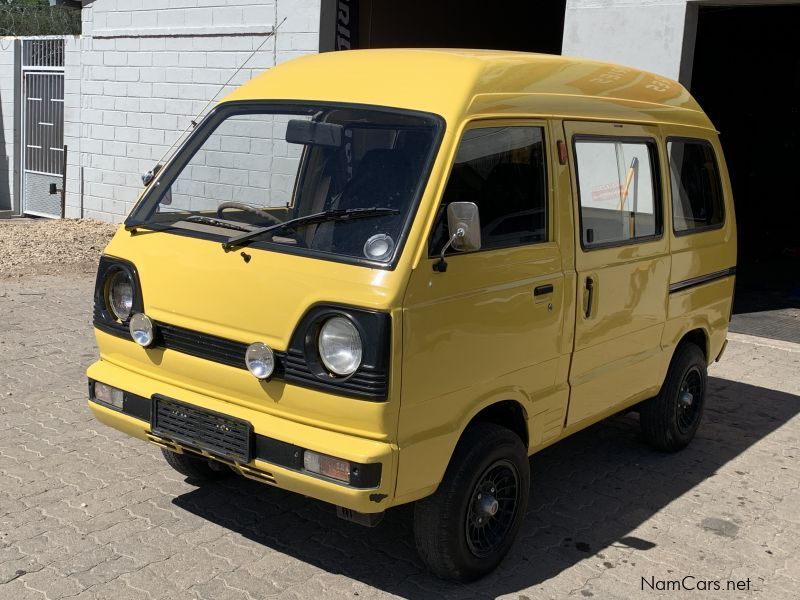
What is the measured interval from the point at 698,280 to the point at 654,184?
2.59ft

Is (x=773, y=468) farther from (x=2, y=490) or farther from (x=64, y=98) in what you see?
(x=64, y=98)

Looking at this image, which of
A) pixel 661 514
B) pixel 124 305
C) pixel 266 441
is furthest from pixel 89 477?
pixel 661 514

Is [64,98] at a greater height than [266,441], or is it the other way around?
[64,98]

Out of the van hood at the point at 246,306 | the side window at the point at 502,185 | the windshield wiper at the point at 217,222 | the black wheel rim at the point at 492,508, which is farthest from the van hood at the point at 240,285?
the black wheel rim at the point at 492,508

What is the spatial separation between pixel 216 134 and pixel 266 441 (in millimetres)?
1633

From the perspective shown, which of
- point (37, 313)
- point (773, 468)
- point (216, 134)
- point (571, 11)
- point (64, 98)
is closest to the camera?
point (216, 134)

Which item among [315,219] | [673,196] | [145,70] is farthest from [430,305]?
[145,70]

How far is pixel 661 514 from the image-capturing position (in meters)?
5.11

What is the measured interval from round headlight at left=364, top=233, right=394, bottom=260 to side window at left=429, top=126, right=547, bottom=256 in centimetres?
17

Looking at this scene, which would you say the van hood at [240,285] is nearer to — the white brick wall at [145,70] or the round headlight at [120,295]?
the round headlight at [120,295]

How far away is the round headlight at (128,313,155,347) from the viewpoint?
13.6 ft

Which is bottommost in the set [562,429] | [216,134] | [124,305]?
[562,429]

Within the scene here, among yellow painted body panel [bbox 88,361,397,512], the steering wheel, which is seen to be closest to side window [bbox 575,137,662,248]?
the steering wheel

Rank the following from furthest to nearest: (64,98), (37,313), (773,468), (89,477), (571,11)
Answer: (64,98), (571,11), (37,313), (773,468), (89,477)
